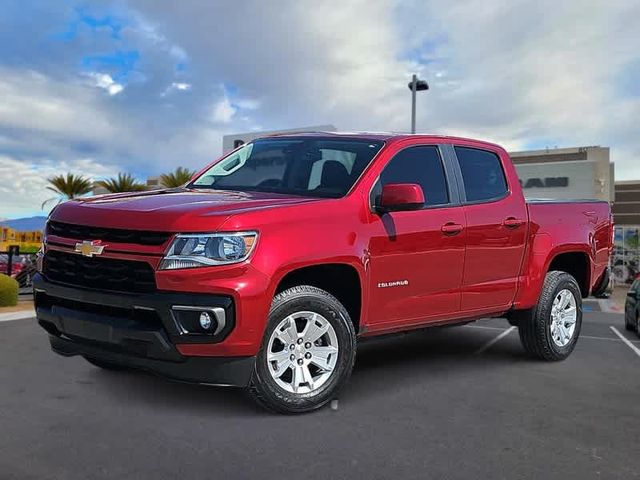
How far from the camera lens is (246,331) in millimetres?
3986

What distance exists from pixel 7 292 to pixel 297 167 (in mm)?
9018

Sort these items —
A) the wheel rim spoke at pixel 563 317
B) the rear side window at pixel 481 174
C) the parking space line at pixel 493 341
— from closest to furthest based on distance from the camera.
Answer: the rear side window at pixel 481 174 → the wheel rim spoke at pixel 563 317 → the parking space line at pixel 493 341

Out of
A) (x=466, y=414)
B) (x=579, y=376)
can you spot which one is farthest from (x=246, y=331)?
(x=579, y=376)

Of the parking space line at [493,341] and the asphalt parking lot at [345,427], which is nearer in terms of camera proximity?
the asphalt parking lot at [345,427]

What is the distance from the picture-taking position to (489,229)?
5695 mm

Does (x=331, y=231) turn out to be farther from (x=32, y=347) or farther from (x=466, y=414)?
(x=32, y=347)

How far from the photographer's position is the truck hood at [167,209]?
4000 millimetres

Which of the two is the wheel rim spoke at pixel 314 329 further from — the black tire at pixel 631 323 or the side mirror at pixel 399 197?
the black tire at pixel 631 323

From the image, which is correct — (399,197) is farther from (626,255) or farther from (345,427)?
(626,255)

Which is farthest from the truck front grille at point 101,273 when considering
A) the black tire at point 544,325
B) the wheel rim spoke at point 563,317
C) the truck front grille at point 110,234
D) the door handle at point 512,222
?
the wheel rim spoke at point 563,317

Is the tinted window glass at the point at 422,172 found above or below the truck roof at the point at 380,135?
below

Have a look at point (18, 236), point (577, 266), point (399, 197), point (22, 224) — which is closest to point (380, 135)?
point (399, 197)

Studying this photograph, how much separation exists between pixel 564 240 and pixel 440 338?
88.0 inches

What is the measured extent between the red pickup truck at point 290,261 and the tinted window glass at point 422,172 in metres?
0.01
